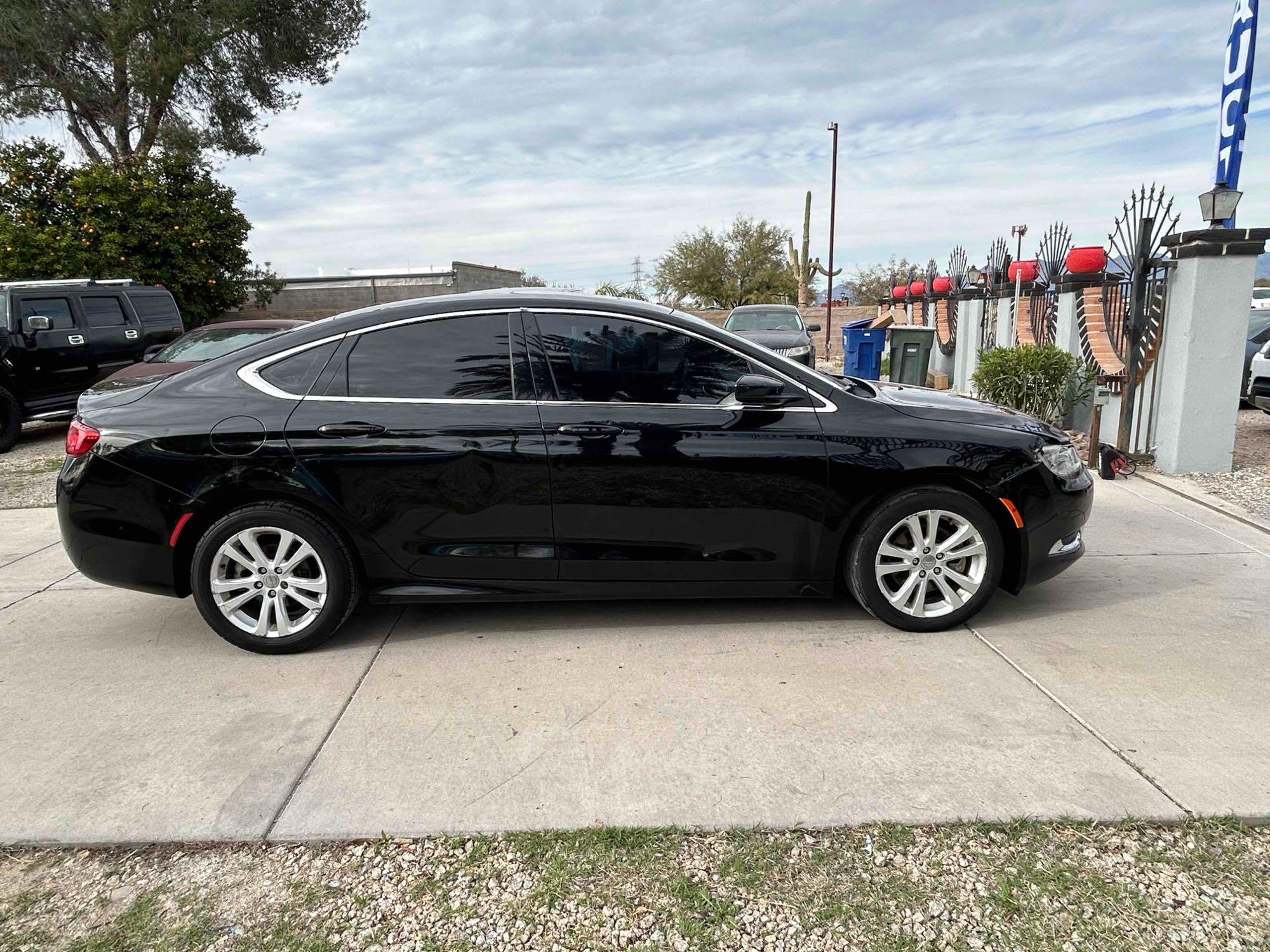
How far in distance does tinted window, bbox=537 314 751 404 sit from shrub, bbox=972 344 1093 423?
19.8 ft

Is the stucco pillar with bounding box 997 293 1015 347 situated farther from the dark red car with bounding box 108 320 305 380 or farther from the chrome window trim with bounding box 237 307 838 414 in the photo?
the dark red car with bounding box 108 320 305 380

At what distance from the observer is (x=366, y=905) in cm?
229

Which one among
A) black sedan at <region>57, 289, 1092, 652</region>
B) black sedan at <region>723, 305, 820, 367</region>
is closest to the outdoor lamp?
black sedan at <region>57, 289, 1092, 652</region>

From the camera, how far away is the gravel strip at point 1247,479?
648cm

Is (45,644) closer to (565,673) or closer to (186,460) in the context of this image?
(186,460)

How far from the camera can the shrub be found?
29.1 ft

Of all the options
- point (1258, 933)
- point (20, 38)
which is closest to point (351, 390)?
point (1258, 933)

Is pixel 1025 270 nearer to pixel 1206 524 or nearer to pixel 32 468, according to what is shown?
pixel 1206 524

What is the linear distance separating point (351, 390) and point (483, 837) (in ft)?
7.11

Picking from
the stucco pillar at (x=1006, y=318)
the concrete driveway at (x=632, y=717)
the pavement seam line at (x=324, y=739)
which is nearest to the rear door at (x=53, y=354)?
the concrete driveway at (x=632, y=717)

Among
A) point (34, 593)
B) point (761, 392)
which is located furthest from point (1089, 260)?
point (34, 593)

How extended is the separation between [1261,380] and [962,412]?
817 centimetres

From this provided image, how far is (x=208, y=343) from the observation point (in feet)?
33.0

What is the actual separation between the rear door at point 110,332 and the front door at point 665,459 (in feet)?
33.2
